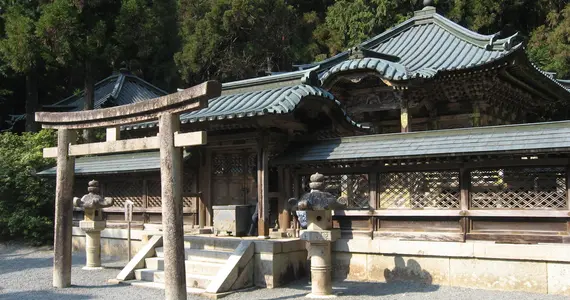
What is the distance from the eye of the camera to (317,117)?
1223 cm

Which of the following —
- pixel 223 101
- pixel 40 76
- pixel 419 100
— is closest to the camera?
pixel 223 101

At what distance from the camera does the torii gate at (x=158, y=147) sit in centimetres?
855

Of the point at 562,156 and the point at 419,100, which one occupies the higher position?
the point at 419,100

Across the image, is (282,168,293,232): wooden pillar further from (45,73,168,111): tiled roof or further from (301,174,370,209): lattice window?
(45,73,168,111): tiled roof

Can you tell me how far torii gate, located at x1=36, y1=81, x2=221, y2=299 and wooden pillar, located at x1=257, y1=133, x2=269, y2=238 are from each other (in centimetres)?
233

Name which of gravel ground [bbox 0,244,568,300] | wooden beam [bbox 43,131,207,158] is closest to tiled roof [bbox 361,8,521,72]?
gravel ground [bbox 0,244,568,300]

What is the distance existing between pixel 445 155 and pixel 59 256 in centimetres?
759

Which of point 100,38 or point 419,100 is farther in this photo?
point 100,38

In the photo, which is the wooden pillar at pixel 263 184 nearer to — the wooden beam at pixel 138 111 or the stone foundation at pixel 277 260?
the stone foundation at pixel 277 260

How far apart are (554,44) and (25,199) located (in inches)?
856

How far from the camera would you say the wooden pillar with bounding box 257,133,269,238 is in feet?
35.8

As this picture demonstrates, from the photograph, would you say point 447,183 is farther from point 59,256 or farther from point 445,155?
point 59,256

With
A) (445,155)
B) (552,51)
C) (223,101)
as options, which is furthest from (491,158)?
(552,51)

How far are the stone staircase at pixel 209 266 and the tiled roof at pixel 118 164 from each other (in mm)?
2964
